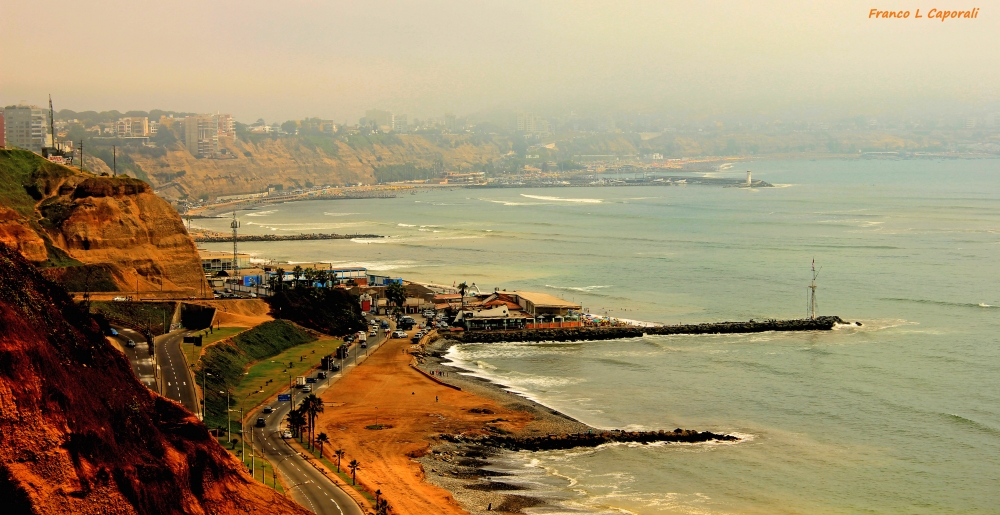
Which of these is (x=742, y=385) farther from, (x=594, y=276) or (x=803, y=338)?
(x=594, y=276)

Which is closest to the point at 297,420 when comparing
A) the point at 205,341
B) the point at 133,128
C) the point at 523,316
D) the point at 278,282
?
the point at 205,341

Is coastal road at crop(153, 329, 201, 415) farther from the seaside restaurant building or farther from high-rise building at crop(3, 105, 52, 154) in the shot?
high-rise building at crop(3, 105, 52, 154)

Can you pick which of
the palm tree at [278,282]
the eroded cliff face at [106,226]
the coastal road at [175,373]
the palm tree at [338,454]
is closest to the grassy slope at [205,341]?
the coastal road at [175,373]

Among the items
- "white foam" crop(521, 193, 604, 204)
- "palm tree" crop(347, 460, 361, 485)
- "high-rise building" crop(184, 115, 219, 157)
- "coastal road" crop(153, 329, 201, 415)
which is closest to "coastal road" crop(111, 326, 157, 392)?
"coastal road" crop(153, 329, 201, 415)

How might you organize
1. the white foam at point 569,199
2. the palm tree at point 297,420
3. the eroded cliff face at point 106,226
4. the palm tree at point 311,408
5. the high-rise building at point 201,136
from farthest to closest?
the high-rise building at point 201,136 < the white foam at point 569,199 < the eroded cliff face at point 106,226 < the palm tree at point 311,408 < the palm tree at point 297,420

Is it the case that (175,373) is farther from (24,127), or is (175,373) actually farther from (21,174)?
(24,127)

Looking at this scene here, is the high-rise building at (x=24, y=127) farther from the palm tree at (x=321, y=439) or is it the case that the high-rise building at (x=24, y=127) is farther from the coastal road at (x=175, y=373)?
the palm tree at (x=321, y=439)
